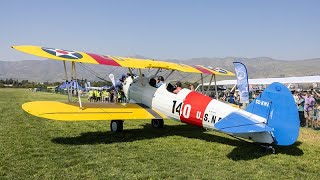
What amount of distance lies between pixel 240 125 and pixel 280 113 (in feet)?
2.91

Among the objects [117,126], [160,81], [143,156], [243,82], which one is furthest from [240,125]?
[243,82]

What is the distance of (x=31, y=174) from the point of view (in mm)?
5398

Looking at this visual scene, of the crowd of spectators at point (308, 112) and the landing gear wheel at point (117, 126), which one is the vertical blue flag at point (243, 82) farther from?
the landing gear wheel at point (117, 126)

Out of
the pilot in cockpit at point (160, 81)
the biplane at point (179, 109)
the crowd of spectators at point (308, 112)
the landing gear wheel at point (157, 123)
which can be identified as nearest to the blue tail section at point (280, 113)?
the biplane at point (179, 109)

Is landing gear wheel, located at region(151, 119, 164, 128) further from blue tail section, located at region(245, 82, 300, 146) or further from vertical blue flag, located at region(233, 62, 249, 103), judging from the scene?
blue tail section, located at region(245, 82, 300, 146)

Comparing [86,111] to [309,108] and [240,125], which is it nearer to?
[240,125]

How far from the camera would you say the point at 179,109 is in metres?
9.09

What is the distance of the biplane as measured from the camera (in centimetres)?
679

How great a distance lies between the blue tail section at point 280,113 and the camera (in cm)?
666

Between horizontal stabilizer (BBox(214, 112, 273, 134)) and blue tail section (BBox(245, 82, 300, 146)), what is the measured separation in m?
0.20

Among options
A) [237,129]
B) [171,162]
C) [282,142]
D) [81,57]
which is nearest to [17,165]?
[171,162]

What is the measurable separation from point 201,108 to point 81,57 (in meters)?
3.39

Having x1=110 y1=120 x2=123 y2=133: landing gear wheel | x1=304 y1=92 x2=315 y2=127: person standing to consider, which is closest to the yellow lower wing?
x1=110 y1=120 x2=123 y2=133: landing gear wheel

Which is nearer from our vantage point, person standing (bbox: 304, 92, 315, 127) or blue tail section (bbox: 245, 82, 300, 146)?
blue tail section (bbox: 245, 82, 300, 146)
